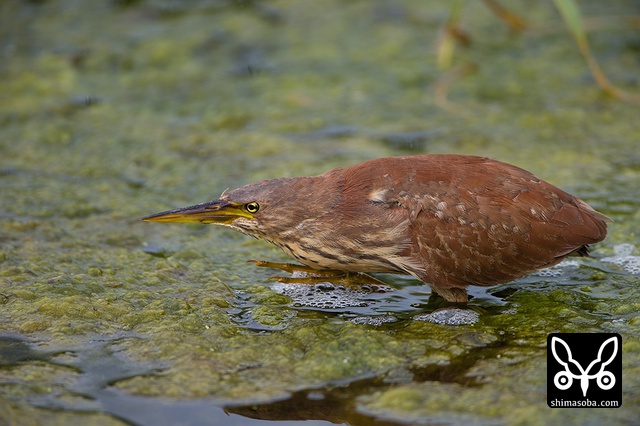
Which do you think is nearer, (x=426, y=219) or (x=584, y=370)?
(x=584, y=370)

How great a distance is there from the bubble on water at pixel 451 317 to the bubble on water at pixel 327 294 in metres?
0.36

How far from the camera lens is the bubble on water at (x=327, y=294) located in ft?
14.7

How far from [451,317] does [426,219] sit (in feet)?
1.66

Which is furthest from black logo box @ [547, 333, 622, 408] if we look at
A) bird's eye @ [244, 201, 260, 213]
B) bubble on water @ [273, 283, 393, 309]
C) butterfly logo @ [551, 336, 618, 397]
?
bird's eye @ [244, 201, 260, 213]

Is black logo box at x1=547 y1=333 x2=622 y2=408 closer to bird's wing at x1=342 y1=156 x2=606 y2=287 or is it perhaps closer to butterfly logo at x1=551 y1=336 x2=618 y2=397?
butterfly logo at x1=551 y1=336 x2=618 y2=397

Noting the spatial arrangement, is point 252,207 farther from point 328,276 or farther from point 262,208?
point 328,276

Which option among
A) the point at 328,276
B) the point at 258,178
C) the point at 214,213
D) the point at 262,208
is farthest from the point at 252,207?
the point at 258,178

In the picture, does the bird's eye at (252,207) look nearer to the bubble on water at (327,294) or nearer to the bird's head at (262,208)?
the bird's head at (262,208)

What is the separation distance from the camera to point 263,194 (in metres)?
4.37

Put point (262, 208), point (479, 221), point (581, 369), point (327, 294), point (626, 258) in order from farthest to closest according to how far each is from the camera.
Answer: point (626, 258) → point (327, 294) → point (262, 208) → point (479, 221) → point (581, 369)

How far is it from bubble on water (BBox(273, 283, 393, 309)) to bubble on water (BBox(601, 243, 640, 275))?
1.25 m

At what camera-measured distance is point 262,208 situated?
172 inches

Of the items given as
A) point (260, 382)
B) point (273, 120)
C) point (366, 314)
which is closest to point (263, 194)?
point (366, 314)

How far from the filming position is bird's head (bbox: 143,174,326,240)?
4.36 m
